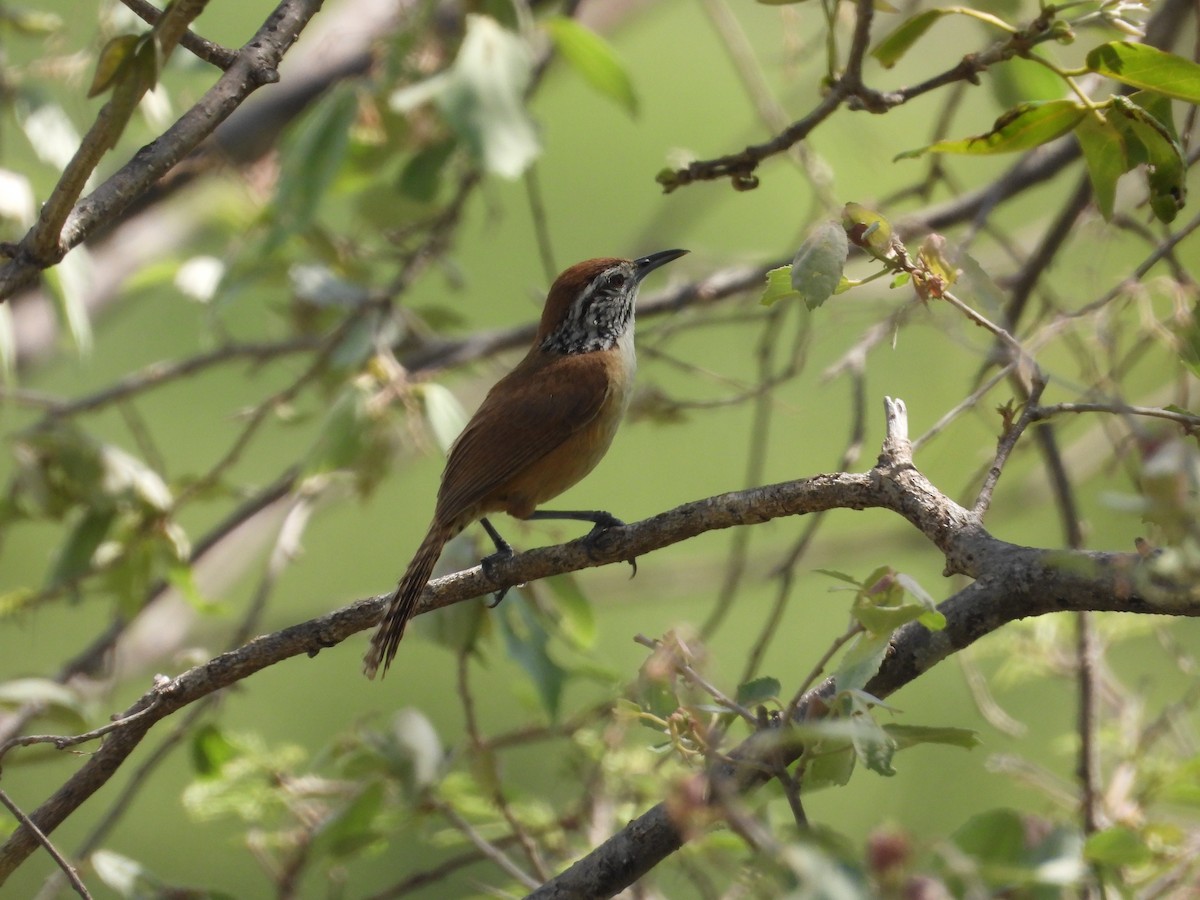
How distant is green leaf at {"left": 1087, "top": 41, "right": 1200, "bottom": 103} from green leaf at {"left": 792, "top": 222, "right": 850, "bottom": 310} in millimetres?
689

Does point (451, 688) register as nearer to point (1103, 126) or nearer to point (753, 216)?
point (753, 216)

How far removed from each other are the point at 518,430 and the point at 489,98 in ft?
3.51

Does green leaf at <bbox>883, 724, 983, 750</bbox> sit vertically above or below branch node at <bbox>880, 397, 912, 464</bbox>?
below

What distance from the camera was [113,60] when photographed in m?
1.97

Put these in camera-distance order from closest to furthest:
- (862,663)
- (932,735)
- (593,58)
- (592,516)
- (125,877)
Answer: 1. (862,663)
2. (932,735)
3. (125,877)
4. (593,58)
5. (592,516)

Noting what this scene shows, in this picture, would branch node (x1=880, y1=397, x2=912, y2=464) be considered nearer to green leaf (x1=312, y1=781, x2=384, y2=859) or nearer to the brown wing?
green leaf (x1=312, y1=781, x2=384, y2=859)

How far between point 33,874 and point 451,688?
7.71 ft

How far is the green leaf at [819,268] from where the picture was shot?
1.95 meters

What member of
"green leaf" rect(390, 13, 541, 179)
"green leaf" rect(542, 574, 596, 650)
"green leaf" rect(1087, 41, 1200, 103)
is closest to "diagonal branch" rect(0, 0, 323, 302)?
"green leaf" rect(390, 13, 541, 179)

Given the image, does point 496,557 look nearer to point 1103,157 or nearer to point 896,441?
point 896,441

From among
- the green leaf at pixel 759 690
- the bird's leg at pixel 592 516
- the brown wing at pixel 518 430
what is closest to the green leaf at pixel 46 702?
the brown wing at pixel 518 430

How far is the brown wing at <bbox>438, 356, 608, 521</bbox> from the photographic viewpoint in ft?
12.8

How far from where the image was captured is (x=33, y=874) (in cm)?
607

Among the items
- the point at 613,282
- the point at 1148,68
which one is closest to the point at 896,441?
the point at 1148,68
